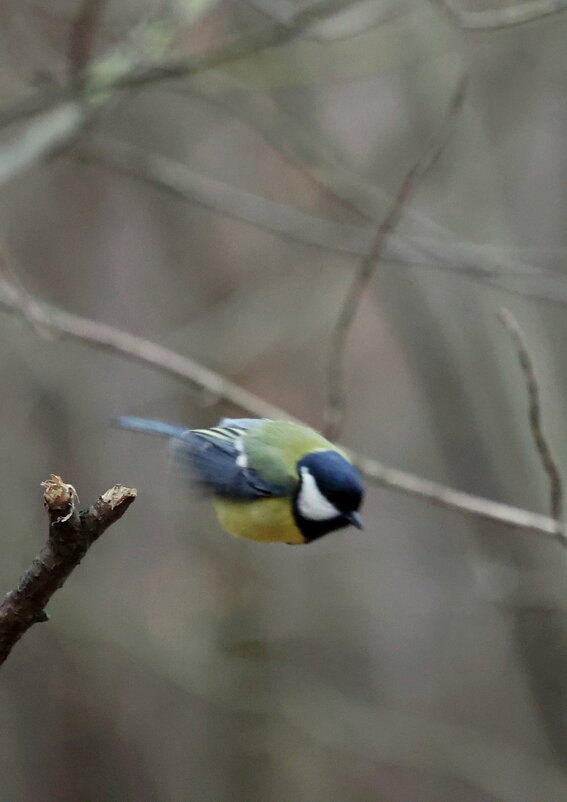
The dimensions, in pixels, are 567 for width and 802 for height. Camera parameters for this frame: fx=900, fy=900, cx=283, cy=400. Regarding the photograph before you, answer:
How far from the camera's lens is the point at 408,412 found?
523cm

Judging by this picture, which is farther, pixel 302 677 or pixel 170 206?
pixel 170 206

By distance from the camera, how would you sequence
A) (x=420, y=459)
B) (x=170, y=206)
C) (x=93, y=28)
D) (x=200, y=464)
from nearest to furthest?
(x=200, y=464) → (x=93, y=28) → (x=170, y=206) → (x=420, y=459)

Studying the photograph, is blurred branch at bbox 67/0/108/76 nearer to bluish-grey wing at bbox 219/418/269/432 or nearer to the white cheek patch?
bluish-grey wing at bbox 219/418/269/432

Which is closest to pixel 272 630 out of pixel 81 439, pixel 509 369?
pixel 81 439

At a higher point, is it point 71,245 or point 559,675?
point 71,245

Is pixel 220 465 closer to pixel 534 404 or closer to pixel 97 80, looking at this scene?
pixel 534 404

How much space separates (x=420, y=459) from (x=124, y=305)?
1825mm

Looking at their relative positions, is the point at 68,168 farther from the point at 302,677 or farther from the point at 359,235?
the point at 302,677

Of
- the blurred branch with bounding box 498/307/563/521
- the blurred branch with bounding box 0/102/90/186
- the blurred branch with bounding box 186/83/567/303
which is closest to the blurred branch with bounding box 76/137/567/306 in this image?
the blurred branch with bounding box 186/83/567/303

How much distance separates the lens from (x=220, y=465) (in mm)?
1415

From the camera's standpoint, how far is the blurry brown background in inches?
127

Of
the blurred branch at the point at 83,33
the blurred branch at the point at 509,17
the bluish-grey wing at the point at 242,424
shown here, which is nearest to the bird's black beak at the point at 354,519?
the bluish-grey wing at the point at 242,424

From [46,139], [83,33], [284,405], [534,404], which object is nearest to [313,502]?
[534,404]

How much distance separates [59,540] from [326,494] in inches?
22.2
